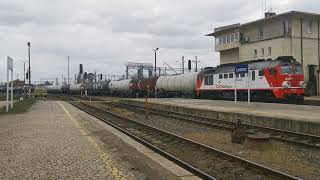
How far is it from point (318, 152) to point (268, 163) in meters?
2.30

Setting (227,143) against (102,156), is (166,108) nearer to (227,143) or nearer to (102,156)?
(227,143)

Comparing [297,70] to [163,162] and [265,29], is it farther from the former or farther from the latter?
[265,29]

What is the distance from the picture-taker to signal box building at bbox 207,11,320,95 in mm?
58312

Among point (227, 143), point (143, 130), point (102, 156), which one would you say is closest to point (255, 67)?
point (143, 130)

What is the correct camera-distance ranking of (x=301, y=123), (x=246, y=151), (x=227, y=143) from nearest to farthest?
(x=246, y=151), (x=227, y=143), (x=301, y=123)

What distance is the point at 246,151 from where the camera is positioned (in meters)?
13.1

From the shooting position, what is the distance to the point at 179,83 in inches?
2090

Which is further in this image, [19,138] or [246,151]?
[19,138]

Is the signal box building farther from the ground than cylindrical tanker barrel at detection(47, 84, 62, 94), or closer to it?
farther from the ground

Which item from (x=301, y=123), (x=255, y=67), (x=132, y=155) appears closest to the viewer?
(x=132, y=155)

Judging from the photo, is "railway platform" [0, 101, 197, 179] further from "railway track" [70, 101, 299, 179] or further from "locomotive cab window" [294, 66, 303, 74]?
"locomotive cab window" [294, 66, 303, 74]

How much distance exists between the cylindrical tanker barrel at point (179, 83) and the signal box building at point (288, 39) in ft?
45.7

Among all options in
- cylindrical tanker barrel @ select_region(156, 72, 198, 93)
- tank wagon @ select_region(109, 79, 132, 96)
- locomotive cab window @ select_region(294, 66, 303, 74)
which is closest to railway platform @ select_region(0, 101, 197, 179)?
locomotive cab window @ select_region(294, 66, 303, 74)

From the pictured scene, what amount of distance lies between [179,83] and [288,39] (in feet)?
51.8
